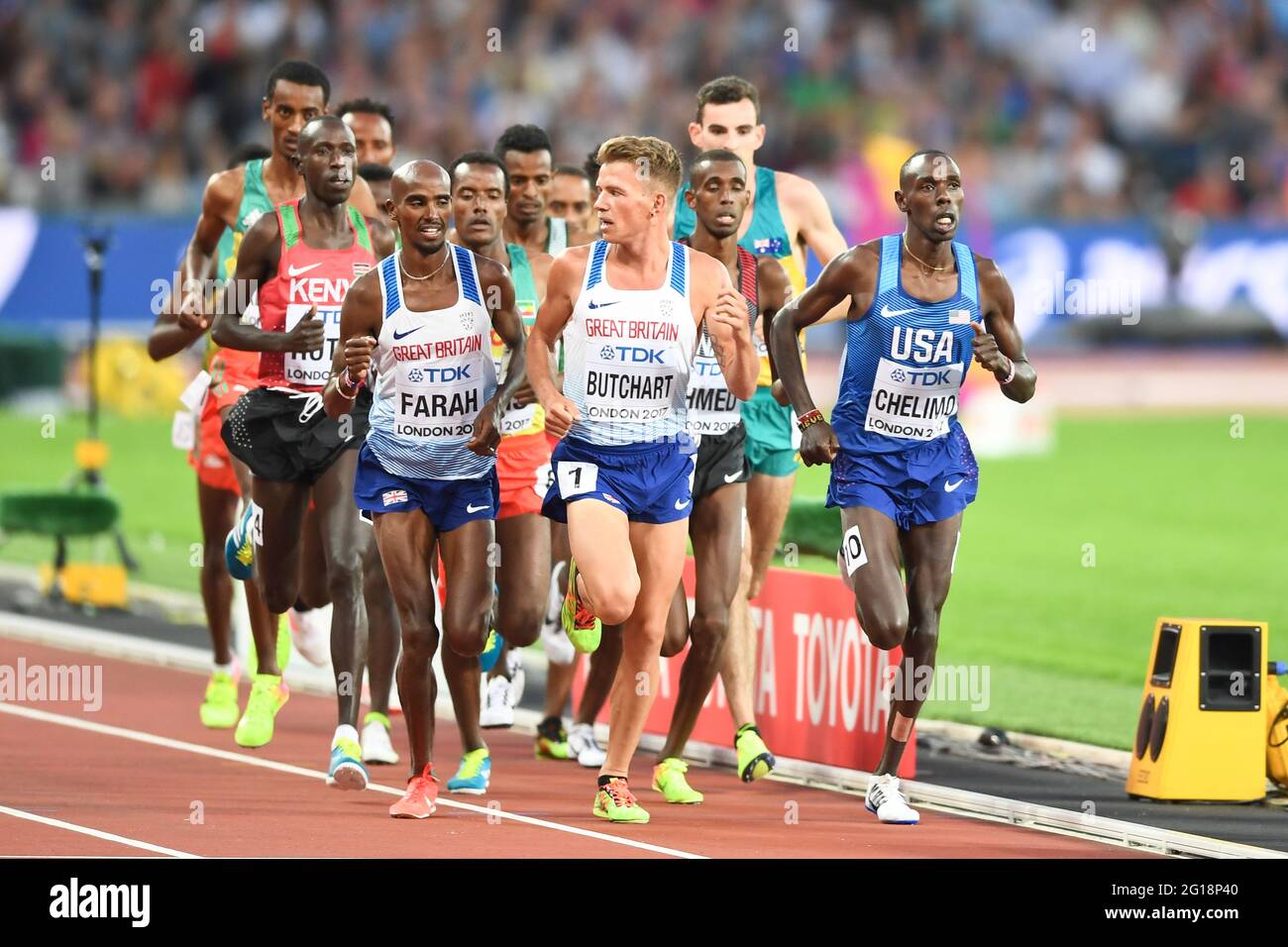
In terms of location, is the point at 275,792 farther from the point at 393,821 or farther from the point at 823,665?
the point at 823,665

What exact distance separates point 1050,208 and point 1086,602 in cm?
1639

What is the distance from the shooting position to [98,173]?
27422 mm

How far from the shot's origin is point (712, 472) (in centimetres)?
992

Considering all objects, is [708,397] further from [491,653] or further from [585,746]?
[585,746]

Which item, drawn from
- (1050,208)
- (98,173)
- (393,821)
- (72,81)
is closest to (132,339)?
(98,173)

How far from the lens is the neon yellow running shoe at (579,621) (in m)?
9.23

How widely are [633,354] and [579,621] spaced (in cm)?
111

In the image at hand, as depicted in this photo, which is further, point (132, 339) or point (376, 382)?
point (132, 339)

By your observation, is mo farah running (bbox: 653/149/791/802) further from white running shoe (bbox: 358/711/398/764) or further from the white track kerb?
white running shoe (bbox: 358/711/398/764)

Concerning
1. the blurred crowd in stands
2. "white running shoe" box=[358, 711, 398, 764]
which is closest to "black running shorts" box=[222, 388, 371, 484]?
"white running shoe" box=[358, 711, 398, 764]

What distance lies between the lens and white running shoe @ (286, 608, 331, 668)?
1162 cm

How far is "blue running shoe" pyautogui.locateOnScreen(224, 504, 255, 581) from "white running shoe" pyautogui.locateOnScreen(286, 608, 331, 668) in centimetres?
48

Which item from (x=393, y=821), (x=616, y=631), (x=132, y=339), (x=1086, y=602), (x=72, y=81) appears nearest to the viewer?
(x=393, y=821)
